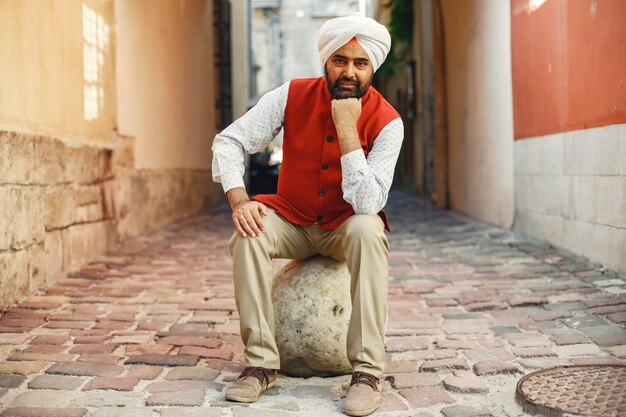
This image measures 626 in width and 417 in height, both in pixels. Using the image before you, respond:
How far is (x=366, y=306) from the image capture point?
327cm

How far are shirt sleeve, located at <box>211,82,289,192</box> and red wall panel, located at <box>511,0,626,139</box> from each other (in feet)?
9.46

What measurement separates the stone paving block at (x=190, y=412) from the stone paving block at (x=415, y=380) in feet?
2.80

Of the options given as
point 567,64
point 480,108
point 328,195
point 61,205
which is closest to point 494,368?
point 328,195

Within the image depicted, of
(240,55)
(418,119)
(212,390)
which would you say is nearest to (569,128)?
(212,390)

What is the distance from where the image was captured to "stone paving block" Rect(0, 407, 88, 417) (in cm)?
306

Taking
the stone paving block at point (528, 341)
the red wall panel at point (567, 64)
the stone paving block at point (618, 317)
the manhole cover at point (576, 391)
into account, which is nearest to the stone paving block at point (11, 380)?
the manhole cover at point (576, 391)

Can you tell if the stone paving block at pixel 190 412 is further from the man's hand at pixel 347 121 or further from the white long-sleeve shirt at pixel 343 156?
the man's hand at pixel 347 121

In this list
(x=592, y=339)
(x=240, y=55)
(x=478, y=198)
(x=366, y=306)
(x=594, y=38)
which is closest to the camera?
(x=366, y=306)

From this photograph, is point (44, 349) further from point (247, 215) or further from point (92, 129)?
point (92, 129)

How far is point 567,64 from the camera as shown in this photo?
657 centimetres

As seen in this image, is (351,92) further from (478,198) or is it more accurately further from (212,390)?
(478,198)

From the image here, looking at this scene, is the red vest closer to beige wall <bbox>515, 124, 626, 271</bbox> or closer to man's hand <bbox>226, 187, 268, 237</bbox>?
man's hand <bbox>226, 187, 268, 237</bbox>

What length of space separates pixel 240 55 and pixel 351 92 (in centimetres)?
1488

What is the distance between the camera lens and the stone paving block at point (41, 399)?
3201 mm
